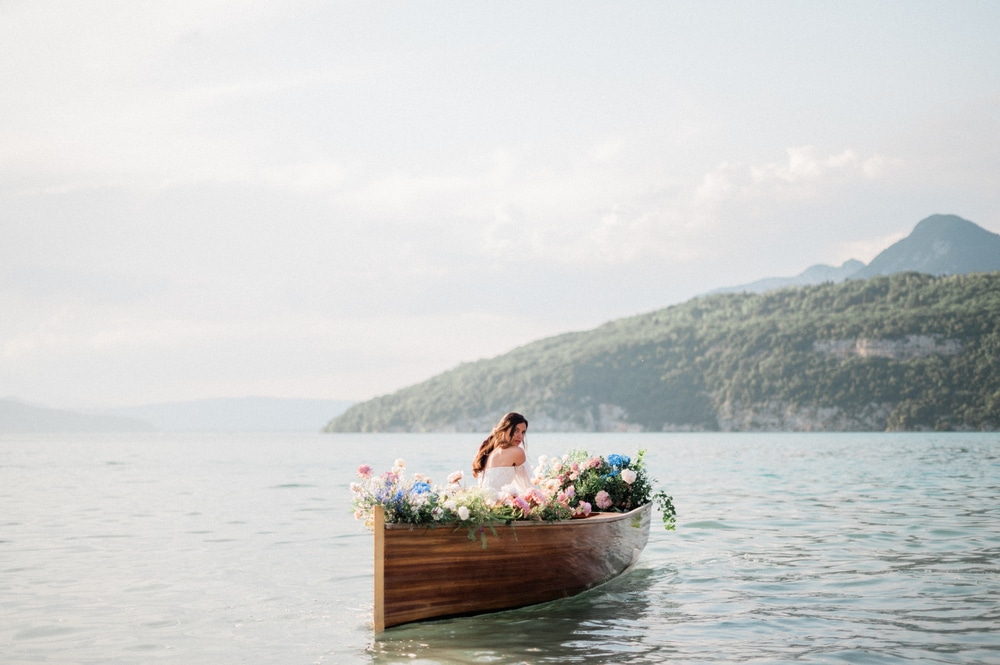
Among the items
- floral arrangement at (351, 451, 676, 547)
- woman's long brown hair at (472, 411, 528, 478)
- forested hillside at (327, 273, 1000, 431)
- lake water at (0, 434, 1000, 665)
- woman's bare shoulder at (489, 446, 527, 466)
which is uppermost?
forested hillside at (327, 273, 1000, 431)

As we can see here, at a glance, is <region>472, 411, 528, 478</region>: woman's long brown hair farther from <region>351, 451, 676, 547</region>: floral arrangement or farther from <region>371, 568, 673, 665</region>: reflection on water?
<region>371, 568, 673, 665</region>: reflection on water

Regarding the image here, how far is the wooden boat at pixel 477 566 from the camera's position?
9.40 metres

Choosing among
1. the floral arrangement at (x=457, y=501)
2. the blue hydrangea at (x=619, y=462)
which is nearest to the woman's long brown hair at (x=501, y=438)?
the floral arrangement at (x=457, y=501)

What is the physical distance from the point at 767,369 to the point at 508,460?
14321cm

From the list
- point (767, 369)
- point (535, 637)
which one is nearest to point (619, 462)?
point (535, 637)

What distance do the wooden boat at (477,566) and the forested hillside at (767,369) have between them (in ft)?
414

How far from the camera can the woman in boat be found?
12.0 meters

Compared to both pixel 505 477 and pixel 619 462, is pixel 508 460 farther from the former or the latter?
pixel 619 462

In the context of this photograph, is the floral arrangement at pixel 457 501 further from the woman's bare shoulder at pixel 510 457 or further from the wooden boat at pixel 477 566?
the woman's bare shoulder at pixel 510 457

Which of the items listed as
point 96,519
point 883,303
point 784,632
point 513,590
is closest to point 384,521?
point 513,590

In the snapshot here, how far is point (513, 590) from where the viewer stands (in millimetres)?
10523

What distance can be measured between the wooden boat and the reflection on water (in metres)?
0.16

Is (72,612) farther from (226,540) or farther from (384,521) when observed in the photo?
(226,540)

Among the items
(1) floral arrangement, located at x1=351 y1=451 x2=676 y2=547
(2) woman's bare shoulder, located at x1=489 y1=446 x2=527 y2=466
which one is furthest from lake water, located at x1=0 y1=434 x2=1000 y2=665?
(2) woman's bare shoulder, located at x1=489 y1=446 x2=527 y2=466
